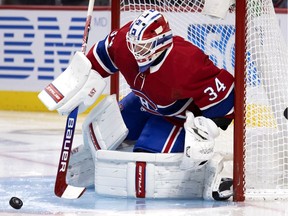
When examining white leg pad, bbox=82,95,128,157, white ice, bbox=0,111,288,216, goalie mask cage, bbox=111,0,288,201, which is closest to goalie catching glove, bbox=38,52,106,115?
white leg pad, bbox=82,95,128,157

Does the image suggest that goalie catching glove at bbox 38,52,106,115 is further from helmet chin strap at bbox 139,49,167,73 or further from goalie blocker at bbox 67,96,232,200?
helmet chin strap at bbox 139,49,167,73

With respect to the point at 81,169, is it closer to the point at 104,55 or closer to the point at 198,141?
the point at 104,55

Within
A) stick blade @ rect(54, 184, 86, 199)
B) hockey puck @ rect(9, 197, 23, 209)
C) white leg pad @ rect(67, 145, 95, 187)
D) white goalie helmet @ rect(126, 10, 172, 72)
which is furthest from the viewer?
white leg pad @ rect(67, 145, 95, 187)

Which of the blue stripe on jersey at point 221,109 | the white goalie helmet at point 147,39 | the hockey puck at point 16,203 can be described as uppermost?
the white goalie helmet at point 147,39

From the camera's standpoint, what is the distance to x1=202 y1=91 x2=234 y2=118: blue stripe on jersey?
4387mm

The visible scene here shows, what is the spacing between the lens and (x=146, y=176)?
4398 mm

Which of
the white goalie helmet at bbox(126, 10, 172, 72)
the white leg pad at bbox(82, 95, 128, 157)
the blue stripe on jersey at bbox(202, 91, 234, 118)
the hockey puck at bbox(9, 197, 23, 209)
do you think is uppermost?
the white goalie helmet at bbox(126, 10, 172, 72)

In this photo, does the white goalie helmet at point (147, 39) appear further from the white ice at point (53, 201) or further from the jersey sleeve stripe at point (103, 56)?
the white ice at point (53, 201)

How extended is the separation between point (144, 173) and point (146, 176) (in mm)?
15

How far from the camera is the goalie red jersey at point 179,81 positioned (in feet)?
14.2

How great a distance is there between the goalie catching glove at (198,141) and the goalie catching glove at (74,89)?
453 mm

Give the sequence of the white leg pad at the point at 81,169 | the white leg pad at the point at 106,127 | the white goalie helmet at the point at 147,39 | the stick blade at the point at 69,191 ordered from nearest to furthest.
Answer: the white goalie helmet at the point at 147,39
the stick blade at the point at 69,191
the white leg pad at the point at 106,127
the white leg pad at the point at 81,169

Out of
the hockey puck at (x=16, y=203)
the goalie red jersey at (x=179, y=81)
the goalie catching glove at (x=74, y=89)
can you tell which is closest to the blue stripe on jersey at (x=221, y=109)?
the goalie red jersey at (x=179, y=81)

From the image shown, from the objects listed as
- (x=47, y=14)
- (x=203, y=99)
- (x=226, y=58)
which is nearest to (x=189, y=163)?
A: (x=203, y=99)
